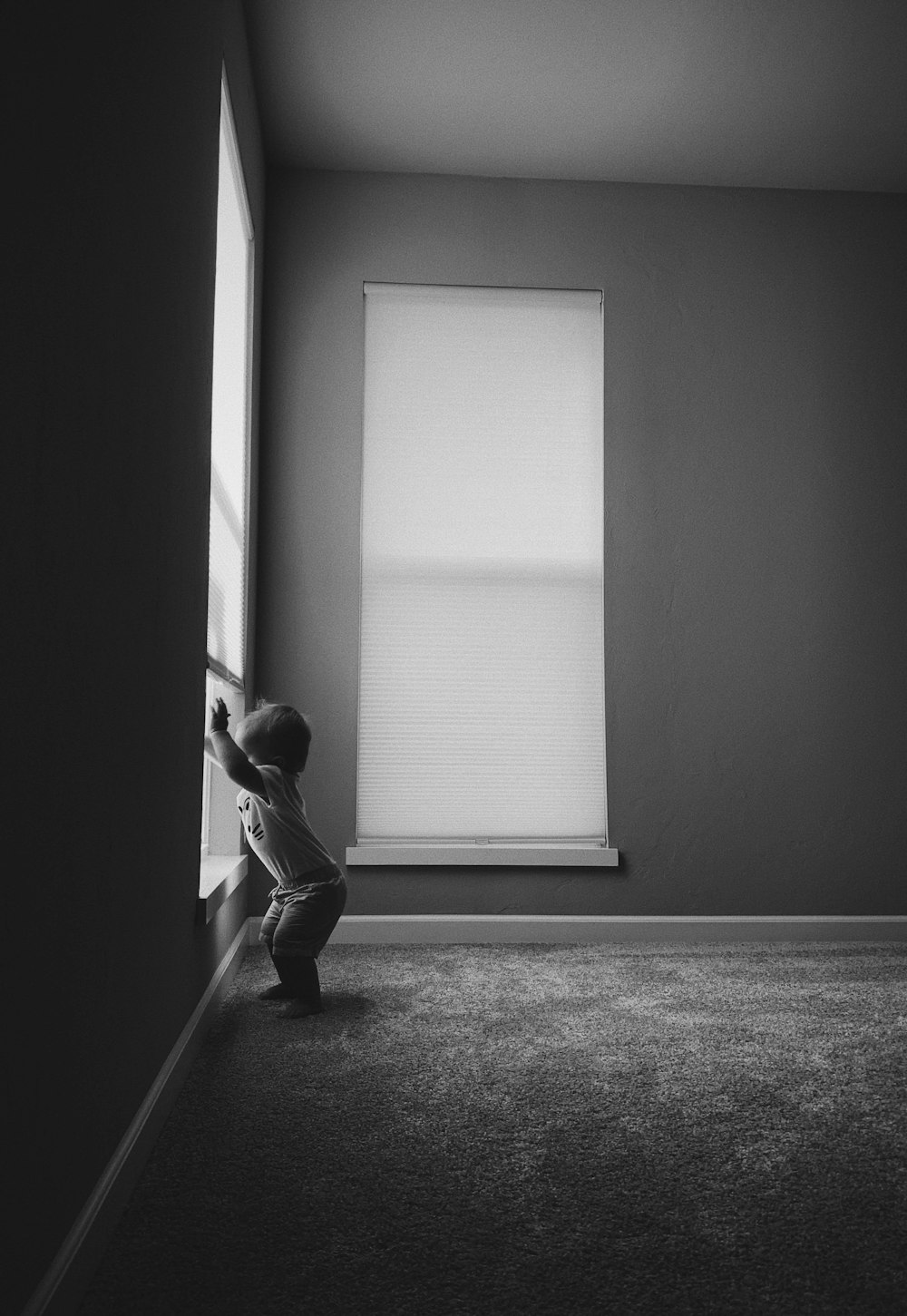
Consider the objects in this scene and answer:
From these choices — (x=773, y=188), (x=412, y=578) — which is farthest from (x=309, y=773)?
(x=773, y=188)

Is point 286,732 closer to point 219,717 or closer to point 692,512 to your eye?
point 219,717

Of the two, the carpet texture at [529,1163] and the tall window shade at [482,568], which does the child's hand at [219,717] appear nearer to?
the carpet texture at [529,1163]

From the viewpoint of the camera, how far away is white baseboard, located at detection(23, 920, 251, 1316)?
1031 mm

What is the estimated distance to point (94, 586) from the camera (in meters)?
1.22

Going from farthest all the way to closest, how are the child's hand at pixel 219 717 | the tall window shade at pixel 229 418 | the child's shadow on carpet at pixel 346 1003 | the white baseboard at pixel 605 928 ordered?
the white baseboard at pixel 605 928 → the tall window shade at pixel 229 418 → the child's shadow on carpet at pixel 346 1003 → the child's hand at pixel 219 717

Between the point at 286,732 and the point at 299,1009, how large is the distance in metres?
0.67

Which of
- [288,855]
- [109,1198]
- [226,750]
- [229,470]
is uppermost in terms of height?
[229,470]

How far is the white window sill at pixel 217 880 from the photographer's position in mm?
2143

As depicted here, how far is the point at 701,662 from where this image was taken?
361cm

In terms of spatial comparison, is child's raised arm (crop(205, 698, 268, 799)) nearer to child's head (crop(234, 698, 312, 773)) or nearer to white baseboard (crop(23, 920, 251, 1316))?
child's head (crop(234, 698, 312, 773))

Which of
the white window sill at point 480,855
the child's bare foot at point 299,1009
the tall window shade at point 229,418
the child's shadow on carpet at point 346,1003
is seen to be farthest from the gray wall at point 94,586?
the white window sill at point 480,855

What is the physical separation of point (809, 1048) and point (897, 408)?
2563 mm

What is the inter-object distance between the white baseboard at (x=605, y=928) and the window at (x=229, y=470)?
0.63 meters

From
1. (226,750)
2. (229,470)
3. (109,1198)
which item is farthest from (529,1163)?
(229,470)
